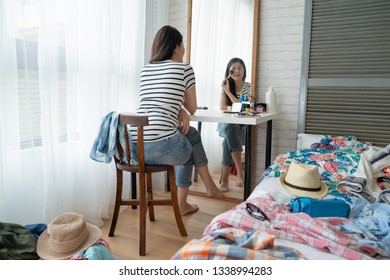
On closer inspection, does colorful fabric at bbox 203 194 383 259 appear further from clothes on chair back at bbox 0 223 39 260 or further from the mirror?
the mirror

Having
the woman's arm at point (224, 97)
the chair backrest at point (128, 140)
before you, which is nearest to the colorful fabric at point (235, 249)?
the chair backrest at point (128, 140)

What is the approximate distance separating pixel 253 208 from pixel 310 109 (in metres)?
1.64

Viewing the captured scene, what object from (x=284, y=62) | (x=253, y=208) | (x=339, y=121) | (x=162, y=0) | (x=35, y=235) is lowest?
(x=35, y=235)

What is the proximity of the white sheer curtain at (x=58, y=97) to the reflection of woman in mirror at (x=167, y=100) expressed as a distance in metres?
0.44

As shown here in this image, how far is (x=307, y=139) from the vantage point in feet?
8.00

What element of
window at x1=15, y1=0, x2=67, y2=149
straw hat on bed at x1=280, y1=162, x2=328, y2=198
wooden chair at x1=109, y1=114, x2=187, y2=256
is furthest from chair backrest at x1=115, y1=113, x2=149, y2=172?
straw hat on bed at x1=280, y1=162, x2=328, y2=198

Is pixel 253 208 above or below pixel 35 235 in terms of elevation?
above

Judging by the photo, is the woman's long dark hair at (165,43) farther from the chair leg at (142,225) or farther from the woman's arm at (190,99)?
the chair leg at (142,225)

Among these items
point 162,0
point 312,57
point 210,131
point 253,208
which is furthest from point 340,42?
point 253,208

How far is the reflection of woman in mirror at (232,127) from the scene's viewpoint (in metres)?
2.80

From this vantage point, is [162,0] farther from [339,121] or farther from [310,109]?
[339,121]

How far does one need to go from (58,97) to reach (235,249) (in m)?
1.60

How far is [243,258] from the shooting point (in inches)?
32.4
